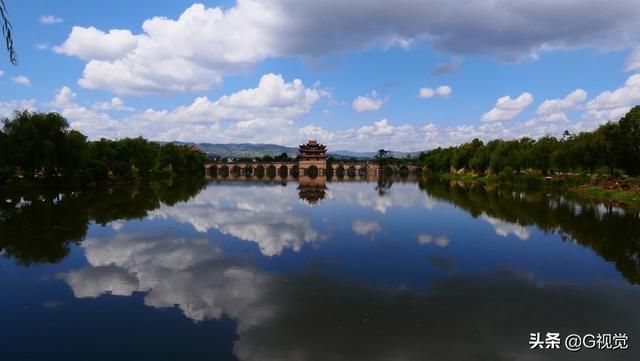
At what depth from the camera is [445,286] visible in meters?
15.5

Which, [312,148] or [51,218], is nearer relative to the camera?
[51,218]

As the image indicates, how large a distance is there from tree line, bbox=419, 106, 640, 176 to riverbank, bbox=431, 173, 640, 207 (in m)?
1.74

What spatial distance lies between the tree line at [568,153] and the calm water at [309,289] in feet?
91.0

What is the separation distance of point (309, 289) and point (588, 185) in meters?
56.1

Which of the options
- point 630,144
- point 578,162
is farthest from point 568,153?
point 630,144

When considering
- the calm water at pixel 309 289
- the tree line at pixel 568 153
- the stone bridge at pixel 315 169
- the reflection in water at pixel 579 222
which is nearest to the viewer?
the calm water at pixel 309 289

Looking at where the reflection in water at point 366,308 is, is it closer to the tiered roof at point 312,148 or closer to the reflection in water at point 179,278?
the reflection in water at point 179,278

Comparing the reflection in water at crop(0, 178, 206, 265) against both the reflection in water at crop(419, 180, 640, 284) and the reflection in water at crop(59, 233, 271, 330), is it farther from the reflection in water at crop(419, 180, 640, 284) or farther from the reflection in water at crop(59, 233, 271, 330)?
the reflection in water at crop(419, 180, 640, 284)

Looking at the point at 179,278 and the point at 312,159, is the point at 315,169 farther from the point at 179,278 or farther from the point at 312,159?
the point at 179,278

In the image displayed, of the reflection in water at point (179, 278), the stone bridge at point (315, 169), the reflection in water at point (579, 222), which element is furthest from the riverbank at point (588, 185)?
the stone bridge at point (315, 169)

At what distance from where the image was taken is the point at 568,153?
62.8 m

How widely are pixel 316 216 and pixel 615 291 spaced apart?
21561 mm

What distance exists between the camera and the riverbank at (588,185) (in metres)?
47.0

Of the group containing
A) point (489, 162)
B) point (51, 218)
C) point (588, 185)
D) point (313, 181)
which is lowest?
point (313, 181)
